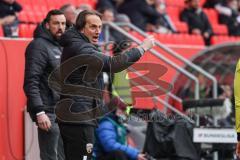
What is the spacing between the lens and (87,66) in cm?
797

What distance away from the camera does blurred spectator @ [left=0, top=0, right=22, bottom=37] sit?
11641mm

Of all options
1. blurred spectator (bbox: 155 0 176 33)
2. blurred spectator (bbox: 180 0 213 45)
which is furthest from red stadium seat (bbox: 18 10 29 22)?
blurred spectator (bbox: 180 0 213 45)

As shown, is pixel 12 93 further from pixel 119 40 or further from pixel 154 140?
pixel 119 40

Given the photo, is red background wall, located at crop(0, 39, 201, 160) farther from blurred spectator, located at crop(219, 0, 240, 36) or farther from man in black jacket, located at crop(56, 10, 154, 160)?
blurred spectator, located at crop(219, 0, 240, 36)

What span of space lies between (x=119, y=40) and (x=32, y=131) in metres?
3.07

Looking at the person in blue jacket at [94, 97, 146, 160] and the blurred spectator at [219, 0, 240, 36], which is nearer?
the person in blue jacket at [94, 97, 146, 160]

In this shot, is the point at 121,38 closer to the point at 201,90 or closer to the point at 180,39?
the point at 201,90

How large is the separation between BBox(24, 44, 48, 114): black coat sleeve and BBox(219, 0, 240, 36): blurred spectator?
33.3 ft

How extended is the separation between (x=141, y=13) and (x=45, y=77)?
7200 mm

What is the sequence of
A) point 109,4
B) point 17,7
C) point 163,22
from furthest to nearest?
point 163,22 < point 109,4 < point 17,7

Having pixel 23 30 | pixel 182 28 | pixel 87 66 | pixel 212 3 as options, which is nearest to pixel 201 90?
pixel 182 28

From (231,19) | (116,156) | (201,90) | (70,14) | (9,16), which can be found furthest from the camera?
(231,19)

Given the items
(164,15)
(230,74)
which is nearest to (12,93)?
(230,74)

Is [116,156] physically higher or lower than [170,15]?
lower
